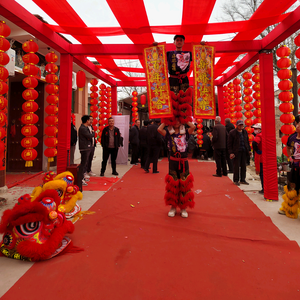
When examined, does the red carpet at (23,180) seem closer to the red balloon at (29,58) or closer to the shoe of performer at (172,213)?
the red balloon at (29,58)

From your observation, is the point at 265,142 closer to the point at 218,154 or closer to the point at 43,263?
the point at 218,154

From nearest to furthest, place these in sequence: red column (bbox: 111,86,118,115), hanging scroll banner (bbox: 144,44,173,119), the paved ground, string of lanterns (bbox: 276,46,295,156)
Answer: the paved ground < hanging scroll banner (bbox: 144,44,173,119) < string of lanterns (bbox: 276,46,295,156) < red column (bbox: 111,86,118,115)

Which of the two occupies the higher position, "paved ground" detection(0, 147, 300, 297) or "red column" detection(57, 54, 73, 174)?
"red column" detection(57, 54, 73, 174)

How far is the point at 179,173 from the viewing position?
3195 mm

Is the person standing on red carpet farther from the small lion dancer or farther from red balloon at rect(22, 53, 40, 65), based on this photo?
red balloon at rect(22, 53, 40, 65)

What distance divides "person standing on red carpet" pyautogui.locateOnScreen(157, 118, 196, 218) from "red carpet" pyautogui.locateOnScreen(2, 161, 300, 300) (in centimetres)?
25

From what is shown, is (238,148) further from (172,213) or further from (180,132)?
(172,213)

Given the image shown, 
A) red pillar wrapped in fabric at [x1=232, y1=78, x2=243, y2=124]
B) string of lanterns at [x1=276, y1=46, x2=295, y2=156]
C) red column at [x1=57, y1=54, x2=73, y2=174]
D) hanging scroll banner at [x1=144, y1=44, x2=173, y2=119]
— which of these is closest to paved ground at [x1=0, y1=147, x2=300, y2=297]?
red column at [x1=57, y1=54, x2=73, y2=174]

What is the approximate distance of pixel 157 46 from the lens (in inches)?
129

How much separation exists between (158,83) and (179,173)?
1357mm

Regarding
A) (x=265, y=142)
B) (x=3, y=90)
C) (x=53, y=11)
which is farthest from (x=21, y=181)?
(x=265, y=142)

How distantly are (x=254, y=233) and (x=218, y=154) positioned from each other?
3.60 m

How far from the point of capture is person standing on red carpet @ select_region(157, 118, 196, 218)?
313 centimetres

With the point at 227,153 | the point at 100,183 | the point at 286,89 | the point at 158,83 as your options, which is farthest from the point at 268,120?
the point at 100,183
